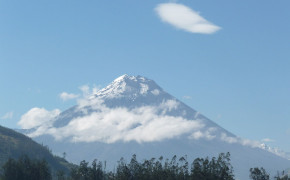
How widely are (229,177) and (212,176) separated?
643 cm

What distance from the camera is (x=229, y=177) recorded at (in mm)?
197250

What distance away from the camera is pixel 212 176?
656ft
